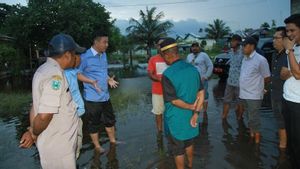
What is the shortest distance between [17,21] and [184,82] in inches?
920

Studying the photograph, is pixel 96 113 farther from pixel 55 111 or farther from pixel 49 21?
pixel 49 21

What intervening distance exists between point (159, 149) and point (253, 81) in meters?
2.03

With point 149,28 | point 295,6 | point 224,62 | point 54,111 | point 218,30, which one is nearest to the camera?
point 54,111

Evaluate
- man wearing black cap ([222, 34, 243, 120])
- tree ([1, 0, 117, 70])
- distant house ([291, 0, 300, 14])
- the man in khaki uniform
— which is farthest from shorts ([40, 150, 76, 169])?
tree ([1, 0, 117, 70])

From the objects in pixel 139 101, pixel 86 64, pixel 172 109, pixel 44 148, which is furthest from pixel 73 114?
pixel 139 101

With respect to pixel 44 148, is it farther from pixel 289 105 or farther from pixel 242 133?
pixel 242 133

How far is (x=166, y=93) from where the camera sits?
13.1 ft

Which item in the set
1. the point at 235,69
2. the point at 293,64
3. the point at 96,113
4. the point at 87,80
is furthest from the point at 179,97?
the point at 235,69

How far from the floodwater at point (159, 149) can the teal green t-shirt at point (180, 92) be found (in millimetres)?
1056

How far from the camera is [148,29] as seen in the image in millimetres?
41062

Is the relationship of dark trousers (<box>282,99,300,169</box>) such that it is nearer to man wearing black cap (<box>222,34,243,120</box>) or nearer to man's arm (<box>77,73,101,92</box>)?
man's arm (<box>77,73,101,92</box>)

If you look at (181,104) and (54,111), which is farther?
(181,104)

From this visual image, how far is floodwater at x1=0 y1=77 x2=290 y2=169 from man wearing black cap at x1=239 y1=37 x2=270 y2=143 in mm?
561

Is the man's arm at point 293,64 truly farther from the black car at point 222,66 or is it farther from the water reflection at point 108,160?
the black car at point 222,66
